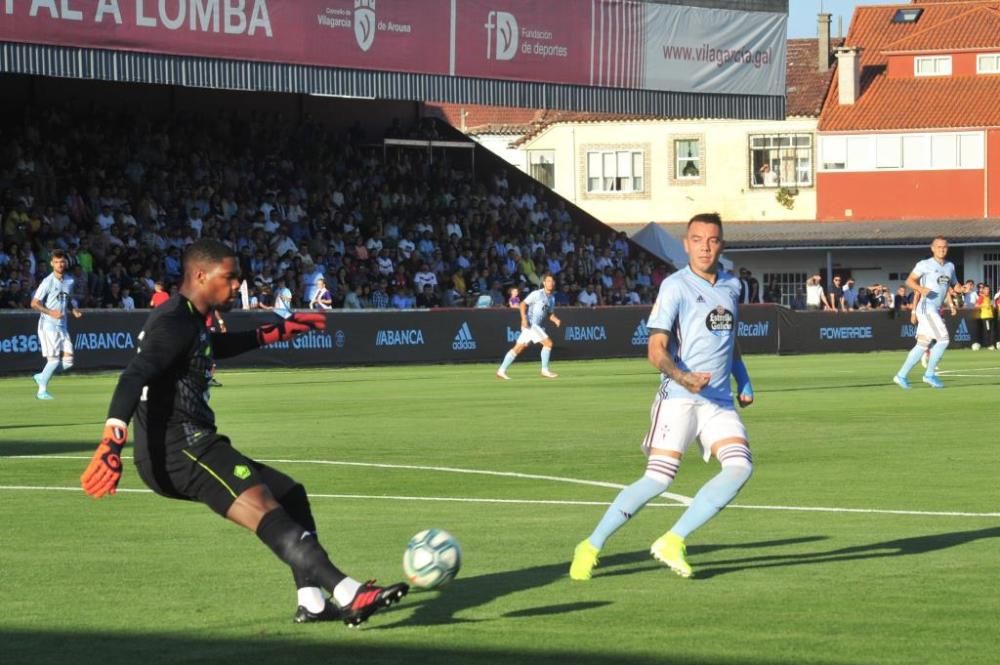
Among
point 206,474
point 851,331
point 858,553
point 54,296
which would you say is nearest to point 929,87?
point 851,331

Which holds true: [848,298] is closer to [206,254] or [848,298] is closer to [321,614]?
[206,254]

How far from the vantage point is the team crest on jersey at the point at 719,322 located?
995 centimetres

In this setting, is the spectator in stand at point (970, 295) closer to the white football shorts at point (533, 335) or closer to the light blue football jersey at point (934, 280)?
the white football shorts at point (533, 335)

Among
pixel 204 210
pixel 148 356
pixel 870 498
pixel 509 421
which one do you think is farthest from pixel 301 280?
pixel 148 356

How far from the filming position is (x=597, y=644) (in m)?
7.83

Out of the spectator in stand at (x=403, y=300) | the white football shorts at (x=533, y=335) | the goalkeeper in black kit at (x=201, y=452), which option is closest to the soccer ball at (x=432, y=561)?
the goalkeeper in black kit at (x=201, y=452)

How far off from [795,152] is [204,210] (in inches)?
1827

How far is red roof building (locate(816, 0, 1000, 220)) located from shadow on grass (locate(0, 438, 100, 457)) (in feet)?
218

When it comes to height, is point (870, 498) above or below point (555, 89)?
below

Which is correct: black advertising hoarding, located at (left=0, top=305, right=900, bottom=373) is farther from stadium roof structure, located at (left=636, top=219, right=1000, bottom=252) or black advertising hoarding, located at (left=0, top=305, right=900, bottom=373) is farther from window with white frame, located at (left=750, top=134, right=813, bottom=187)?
window with white frame, located at (left=750, top=134, right=813, bottom=187)

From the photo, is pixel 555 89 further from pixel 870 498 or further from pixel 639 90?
pixel 870 498

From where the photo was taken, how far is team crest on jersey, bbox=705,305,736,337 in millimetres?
9953

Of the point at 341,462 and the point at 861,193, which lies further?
the point at 861,193

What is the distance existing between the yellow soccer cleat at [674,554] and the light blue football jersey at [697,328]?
0.80 metres
